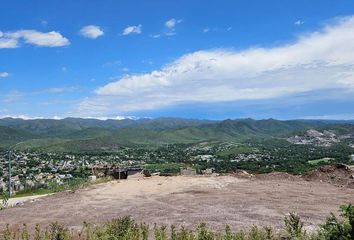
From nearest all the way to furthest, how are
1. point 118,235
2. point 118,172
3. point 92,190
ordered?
1. point 118,235
2. point 92,190
3. point 118,172

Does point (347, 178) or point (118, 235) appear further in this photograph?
point (347, 178)

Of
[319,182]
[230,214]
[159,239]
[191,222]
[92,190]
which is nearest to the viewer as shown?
[159,239]

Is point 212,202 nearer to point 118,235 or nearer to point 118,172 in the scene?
point 118,235

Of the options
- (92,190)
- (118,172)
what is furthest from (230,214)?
(118,172)

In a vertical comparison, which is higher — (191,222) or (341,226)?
(341,226)

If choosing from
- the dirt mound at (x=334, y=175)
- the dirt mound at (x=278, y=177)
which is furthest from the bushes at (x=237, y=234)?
the dirt mound at (x=278, y=177)

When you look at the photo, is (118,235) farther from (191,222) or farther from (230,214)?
(230,214)

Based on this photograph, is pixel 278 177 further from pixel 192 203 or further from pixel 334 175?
pixel 192 203
